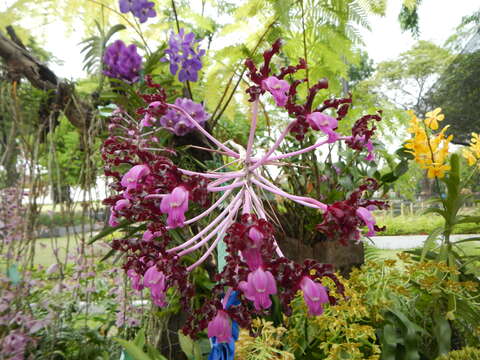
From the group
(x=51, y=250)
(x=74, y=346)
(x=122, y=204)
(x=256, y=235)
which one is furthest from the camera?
(x=51, y=250)

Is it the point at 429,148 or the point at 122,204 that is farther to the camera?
the point at 429,148

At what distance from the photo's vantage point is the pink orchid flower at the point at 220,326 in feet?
1.22

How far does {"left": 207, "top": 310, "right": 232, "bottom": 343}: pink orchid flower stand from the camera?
0.37 m

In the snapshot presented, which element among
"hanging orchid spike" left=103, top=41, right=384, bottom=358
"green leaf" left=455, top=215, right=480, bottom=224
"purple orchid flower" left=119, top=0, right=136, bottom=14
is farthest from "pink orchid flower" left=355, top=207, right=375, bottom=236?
"green leaf" left=455, top=215, right=480, bottom=224

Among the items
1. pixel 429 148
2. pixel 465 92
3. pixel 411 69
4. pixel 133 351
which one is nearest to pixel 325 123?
pixel 133 351

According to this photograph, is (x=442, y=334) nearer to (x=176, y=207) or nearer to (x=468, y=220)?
(x=468, y=220)

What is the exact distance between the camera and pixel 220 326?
1.22 feet

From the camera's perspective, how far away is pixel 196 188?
1.10 feet

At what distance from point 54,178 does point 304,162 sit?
0.87 meters

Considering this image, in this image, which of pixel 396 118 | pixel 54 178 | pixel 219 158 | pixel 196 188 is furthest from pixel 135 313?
pixel 396 118

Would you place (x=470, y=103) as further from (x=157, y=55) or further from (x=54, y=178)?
(x=54, y=178)

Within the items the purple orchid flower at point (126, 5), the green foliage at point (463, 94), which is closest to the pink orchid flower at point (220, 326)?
the purple orchid flower at point (126, 5)

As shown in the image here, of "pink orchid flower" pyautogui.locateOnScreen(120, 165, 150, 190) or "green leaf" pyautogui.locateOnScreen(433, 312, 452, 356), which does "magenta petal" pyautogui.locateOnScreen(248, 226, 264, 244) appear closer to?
"pink orchid flower" pyautogui.locateOnScreen(120, 165, 150, 190)

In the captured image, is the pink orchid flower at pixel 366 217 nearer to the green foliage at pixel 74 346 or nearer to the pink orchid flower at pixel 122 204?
the pink orchid flower at pixel 122 204
